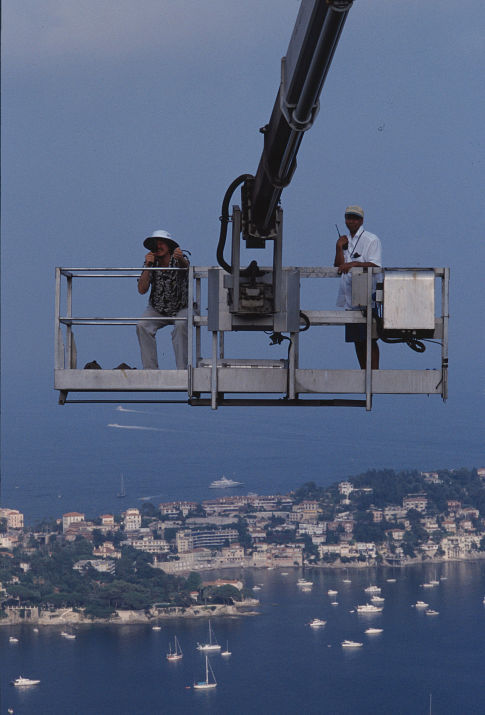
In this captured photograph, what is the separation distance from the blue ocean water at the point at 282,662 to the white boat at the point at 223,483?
42.4ft

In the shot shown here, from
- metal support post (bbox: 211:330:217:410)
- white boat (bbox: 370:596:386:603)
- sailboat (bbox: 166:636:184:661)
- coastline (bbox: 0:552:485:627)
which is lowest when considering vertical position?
sailboat (bbox: 166:636:184:661)

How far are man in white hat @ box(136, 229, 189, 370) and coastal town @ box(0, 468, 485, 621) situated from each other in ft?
206

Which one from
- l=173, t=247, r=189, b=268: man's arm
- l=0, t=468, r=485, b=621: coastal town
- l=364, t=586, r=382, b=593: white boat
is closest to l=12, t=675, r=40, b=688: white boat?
l=0, t=468, r=485, b=621: coastal town

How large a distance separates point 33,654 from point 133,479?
24862 mm

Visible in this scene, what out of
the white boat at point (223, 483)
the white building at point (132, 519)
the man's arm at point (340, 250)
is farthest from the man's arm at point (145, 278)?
the white boat at point (223, 483)

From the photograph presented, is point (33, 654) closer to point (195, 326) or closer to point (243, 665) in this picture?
point (243, 665)

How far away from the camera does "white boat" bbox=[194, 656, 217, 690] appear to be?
2566 inches

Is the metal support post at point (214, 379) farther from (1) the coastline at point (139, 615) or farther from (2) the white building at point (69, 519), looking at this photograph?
(2) the white building at point (69, 519)

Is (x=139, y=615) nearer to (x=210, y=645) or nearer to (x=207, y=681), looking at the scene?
(x=210, y=645)

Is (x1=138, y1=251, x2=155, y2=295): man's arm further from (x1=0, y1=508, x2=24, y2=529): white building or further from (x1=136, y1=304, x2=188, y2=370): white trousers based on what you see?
(x1=0, y1=508, x2=24, y2=529): white building

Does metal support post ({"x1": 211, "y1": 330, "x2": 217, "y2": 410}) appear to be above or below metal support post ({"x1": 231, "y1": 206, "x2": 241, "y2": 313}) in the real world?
below

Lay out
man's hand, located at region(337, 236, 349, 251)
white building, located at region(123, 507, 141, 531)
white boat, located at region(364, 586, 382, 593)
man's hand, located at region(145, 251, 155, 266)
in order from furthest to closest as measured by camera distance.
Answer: white building, located at region(123, 507, 141, 531), white boat, located at region(364, 586, 382, 593), man's hand, located at region(145, 251, 155, 266), man's hand, located at region(337, 236, 349, 251)

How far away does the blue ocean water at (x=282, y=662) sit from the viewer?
6222 cm

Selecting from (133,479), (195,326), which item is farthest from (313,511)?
(195,326)
